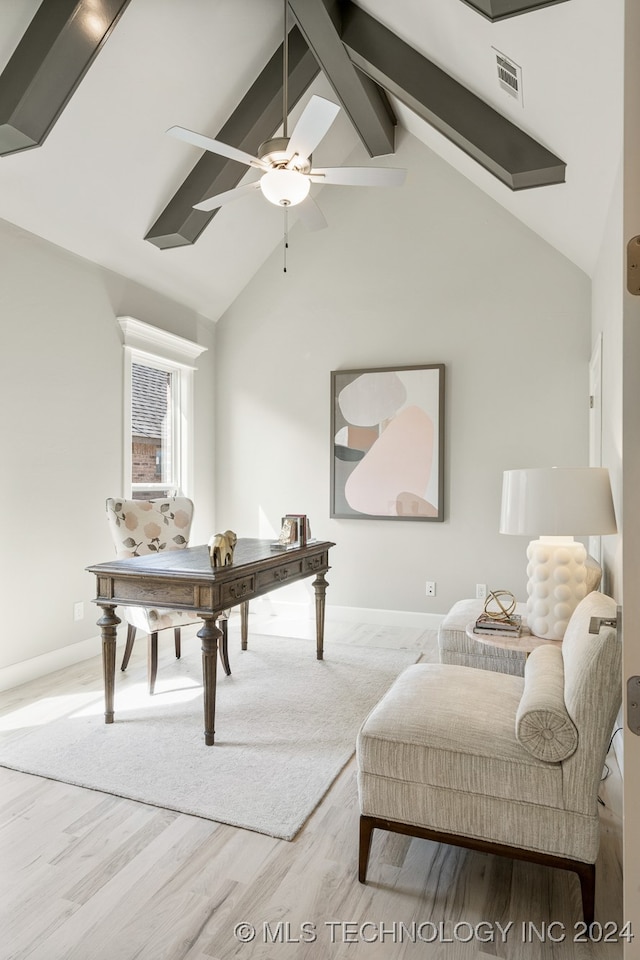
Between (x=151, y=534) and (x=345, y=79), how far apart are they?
3.10m

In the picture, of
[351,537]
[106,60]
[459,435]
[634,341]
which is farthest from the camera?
[351,537]

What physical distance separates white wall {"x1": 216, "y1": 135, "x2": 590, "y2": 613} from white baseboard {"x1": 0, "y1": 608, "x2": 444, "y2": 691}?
0.08 m

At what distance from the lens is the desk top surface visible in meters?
2.67

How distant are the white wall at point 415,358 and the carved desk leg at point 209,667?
2420mm

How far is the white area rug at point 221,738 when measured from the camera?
7.45 feet

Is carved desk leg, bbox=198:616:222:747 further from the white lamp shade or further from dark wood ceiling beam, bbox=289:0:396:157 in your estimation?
dark wood ceiling beam, bbox=289:0:396:157

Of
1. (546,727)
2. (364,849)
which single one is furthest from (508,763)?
(364,849)

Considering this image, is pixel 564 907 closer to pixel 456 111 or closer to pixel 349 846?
pixel 349 846

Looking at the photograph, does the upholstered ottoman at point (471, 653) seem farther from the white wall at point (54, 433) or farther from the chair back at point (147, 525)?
the white wall at point (54, 433)

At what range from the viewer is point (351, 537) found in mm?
4980

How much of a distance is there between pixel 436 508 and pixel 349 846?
299 cm

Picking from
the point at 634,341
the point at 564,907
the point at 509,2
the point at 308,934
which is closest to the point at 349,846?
the point at 308,934

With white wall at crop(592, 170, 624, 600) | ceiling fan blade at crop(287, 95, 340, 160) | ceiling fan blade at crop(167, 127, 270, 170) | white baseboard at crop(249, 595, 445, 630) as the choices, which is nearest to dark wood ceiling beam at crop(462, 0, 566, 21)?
ceiling fan blade at crop(287, 95, 340, 160)

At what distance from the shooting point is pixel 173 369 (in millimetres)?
5043
